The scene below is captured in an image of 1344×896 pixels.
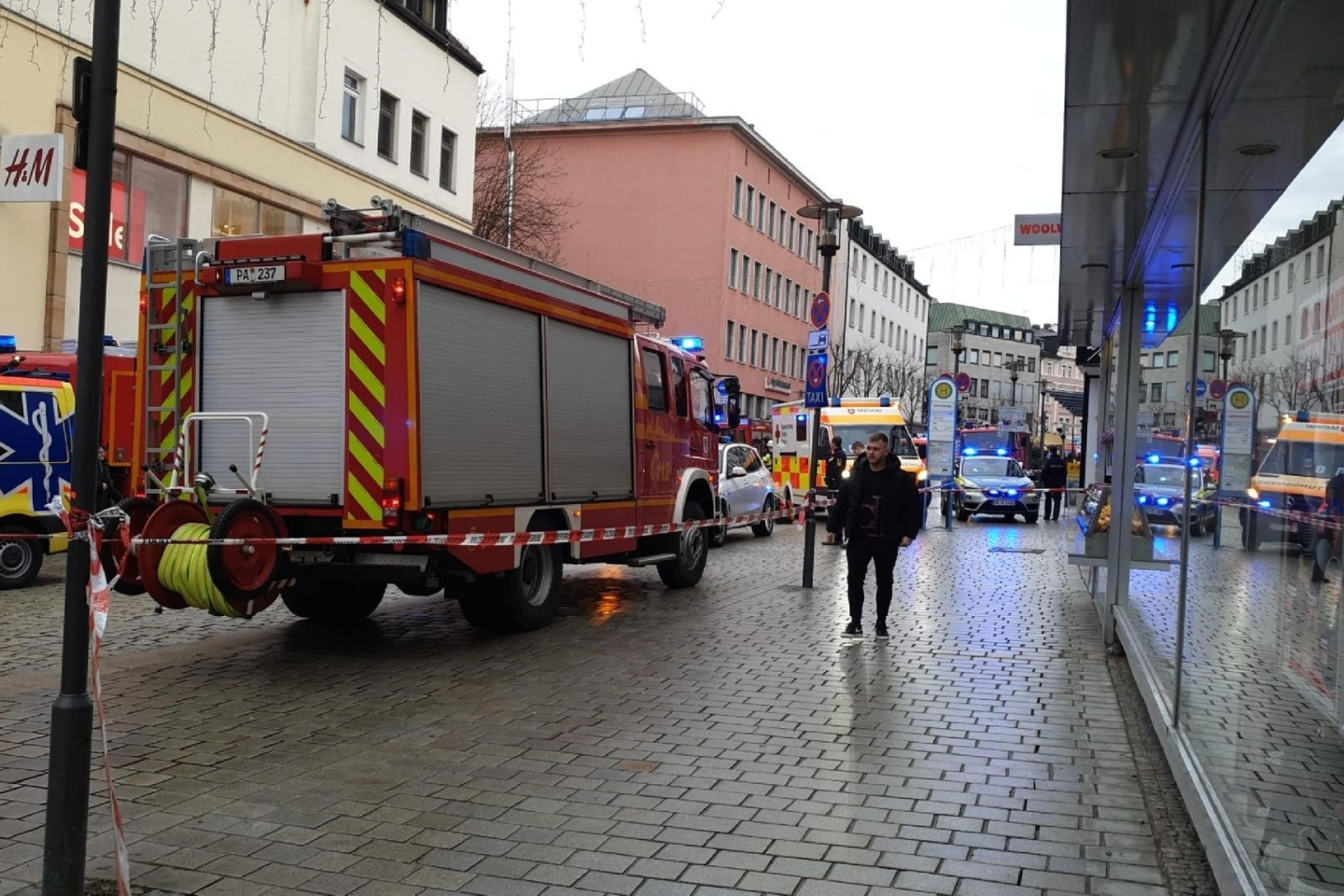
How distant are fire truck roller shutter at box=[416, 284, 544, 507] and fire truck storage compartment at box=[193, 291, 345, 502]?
63cm

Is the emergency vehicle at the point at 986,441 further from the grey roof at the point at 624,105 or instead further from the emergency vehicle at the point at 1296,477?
the emergency vehicle at the point at 1296,477

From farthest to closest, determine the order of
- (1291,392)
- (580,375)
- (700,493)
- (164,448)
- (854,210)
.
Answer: (854,210)
(700,493)
(580,375)
(164,448)
(1291,392)

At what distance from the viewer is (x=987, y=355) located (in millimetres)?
128250

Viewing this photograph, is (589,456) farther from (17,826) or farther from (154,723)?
(17,826)

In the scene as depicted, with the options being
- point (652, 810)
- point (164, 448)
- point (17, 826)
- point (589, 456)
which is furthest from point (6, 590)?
point (652, 810)

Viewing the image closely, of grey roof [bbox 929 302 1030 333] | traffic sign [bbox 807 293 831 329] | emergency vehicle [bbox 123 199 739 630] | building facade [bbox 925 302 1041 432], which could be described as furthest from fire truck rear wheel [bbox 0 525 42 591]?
building facade [bbox 925 302 1041 432]

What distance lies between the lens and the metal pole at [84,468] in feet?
12.9

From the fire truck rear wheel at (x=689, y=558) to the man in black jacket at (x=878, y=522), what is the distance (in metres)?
3.12

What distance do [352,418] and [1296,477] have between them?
623 cm

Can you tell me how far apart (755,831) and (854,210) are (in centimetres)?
1089

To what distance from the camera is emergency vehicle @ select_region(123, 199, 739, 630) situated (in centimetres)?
811

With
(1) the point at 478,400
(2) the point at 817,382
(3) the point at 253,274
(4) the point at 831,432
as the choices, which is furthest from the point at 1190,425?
(4) the point at 831,432

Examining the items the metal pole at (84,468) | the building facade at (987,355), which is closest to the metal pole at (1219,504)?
the metal pole at (84,468)

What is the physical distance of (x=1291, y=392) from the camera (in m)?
3.62
